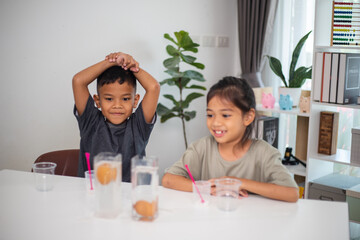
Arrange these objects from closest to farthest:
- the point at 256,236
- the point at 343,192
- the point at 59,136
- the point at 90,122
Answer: the point at 256,236 → the point at 90,122 → the point at 343,192 → the point at 59,136

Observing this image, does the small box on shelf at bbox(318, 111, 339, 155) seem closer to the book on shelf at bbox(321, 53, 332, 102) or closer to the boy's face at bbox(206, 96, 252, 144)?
the book on shelf at bbox(321, 53, 332, 102)

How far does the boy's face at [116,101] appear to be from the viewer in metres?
2.05

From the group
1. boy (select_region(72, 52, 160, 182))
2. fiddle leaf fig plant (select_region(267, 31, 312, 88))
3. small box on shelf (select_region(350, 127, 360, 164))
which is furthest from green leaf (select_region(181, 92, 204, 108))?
boy (select_region(72, 52, 160, 182))

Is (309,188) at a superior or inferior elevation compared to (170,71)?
inferior

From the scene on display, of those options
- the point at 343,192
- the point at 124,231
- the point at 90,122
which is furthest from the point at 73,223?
the point at 343,192

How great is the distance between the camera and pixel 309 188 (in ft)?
10.7

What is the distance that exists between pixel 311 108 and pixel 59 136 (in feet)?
6.18

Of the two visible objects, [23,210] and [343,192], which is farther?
[343,192]

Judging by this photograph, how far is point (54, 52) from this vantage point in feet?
10.3

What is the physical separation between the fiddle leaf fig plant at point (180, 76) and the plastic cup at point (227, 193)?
6.86 feet

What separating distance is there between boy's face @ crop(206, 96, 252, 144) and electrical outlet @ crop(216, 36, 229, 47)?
2.39 metres

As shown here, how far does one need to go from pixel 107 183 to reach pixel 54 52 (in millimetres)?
2021

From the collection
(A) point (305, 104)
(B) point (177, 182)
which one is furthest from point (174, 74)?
(B) point (177, 182)

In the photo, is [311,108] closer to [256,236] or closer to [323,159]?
[323,159]
